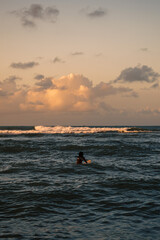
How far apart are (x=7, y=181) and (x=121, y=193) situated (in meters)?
6.50

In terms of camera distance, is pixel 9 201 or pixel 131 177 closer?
pixel 9 201

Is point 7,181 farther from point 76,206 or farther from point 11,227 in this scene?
point 11,227

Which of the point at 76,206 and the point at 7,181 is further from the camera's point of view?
the point at 7,181

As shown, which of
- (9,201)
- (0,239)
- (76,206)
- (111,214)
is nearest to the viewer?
(0,239)

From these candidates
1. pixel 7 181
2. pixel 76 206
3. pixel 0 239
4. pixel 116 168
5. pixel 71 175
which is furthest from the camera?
pixel 116 168

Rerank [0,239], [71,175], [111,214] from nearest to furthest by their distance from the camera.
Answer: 1. [0,239]
2. [111,214]
3. [71,175]

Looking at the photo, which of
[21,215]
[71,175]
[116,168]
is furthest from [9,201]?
[116,168]

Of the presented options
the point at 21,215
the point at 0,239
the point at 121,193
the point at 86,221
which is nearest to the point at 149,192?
the point at 121,193

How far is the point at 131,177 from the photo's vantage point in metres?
15.3

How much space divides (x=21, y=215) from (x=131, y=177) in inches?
320

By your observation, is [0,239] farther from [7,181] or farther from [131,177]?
[131,177]

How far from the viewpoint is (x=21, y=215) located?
29.4 feet

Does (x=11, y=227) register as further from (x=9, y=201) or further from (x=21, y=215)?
(x=9, y=201)

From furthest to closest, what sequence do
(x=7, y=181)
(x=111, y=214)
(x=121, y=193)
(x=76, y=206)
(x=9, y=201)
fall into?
(x=7, y=181)
(x=121, y=193)
(x=9, y=201)
(x=76, y=206)
(x=111, y=214)
